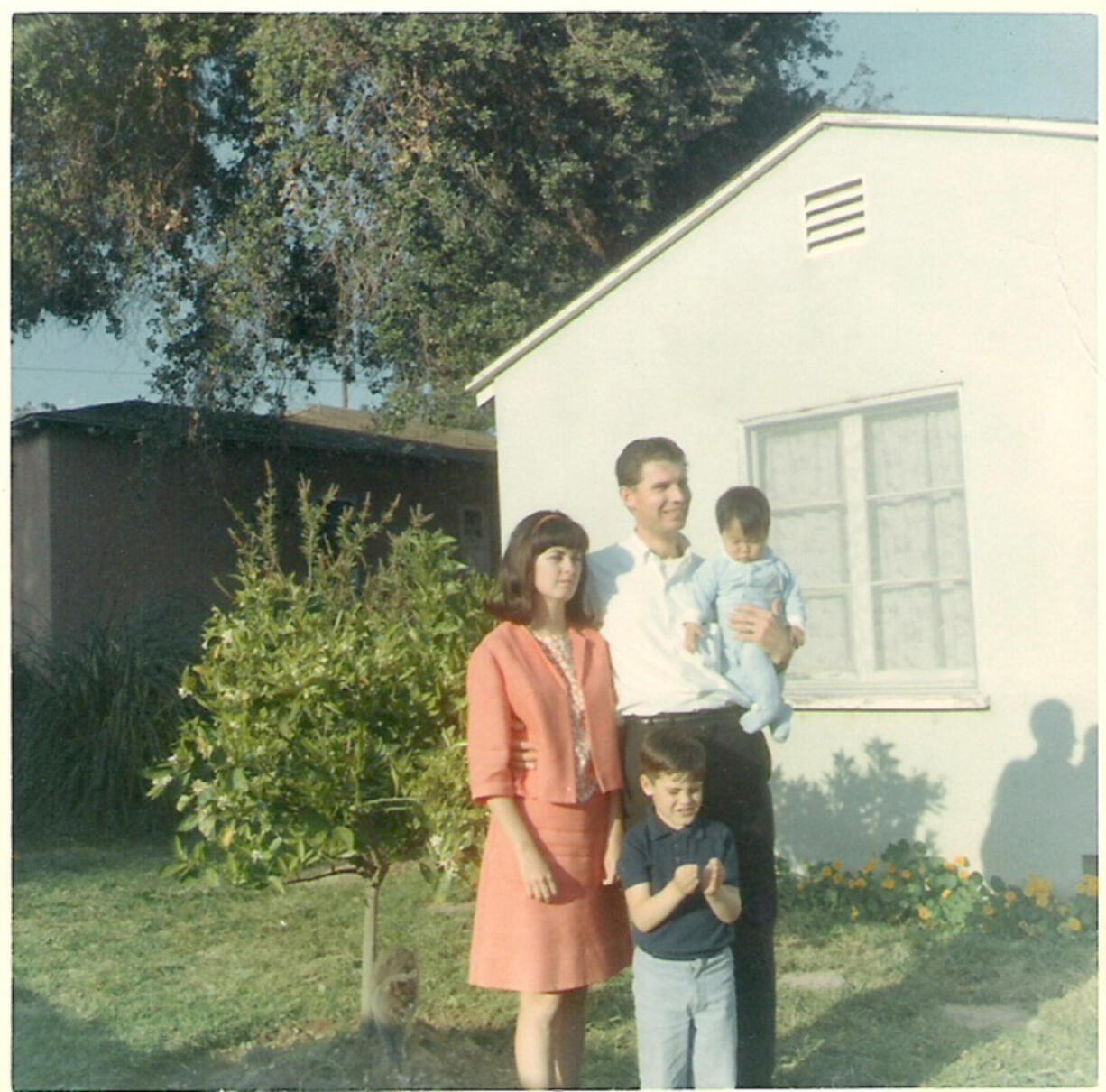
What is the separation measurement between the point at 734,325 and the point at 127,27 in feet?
19.7

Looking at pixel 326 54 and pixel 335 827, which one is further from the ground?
pixel 326 54

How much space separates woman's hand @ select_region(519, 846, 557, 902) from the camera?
3.10 meters

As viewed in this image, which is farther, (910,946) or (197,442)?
(197,442)

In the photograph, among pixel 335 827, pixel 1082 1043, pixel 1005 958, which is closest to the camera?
pixel 335 827

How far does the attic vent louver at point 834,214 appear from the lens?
242 inches

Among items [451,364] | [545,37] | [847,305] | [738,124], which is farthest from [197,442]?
[847,305]

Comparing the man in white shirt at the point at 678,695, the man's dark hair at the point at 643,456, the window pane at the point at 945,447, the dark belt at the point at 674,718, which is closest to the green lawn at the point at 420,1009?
the man in white shirt at the point at 678,695

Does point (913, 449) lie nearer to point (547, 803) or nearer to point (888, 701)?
point (888, 701)

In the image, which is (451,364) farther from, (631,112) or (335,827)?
(335,827)

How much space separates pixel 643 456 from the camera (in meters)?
3.34

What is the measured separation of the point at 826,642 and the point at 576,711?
11.4 ft

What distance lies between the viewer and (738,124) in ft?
36.7

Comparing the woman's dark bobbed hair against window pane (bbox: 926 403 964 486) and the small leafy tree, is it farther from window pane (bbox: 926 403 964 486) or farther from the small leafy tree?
window pane (bbox: 926 403 964 486)

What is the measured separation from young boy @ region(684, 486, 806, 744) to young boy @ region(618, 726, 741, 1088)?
0.38 m
